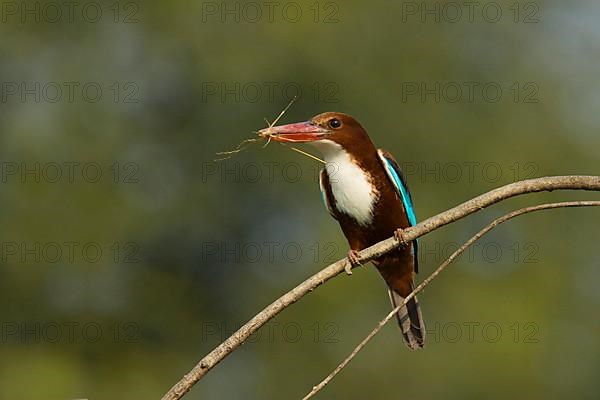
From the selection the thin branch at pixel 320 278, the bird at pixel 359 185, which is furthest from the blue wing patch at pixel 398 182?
the thin branch at pixel 320 278

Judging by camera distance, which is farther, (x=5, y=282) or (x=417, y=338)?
(x=5, y=282)

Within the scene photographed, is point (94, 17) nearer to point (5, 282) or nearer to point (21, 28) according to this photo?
point (21, 28)

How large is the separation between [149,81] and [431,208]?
4545mm

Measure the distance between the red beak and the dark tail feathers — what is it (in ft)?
2.79

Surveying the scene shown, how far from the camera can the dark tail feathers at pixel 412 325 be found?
16.3 ft

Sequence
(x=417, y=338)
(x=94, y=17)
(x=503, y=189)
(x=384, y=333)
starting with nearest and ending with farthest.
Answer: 1. (x=503, y=189)
2. (x=417, y=338)
3. (x=384, y=333)
4. (x=94, y=17)

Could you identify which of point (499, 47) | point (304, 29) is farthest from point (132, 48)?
point (499, 47)

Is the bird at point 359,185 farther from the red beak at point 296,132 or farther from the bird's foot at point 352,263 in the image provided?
the bird's foot at point 352,263

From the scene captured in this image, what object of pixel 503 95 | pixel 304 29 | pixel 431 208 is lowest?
pixel 431 208

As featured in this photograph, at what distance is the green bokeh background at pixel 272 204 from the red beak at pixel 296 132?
8169 millimetres

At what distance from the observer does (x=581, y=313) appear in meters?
A: 14.5

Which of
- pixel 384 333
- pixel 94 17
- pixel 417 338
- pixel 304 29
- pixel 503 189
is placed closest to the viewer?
pixel 503 189

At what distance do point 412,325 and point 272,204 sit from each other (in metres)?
9.97

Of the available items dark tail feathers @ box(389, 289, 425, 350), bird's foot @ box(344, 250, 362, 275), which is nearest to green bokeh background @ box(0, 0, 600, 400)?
dark tail feathers @ box(389, 289, 425, 350)
